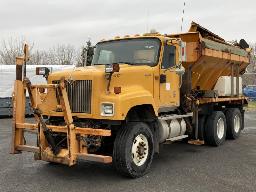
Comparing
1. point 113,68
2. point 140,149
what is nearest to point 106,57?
point 113,68

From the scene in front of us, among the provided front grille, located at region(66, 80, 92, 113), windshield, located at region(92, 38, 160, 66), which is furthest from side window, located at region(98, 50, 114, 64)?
front grille, located at region(66, 80, 92, 113)

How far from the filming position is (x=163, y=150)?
1113 cm

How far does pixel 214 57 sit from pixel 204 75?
63 centimetres

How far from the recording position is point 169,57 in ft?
30.6

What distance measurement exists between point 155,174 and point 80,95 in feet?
7.12

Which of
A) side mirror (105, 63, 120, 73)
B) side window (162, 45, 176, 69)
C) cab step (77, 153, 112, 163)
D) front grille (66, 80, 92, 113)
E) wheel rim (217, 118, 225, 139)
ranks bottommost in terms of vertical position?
cab step (77, 153, 112, 163)

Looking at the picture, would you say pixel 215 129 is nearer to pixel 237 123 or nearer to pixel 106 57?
pixel 237 123

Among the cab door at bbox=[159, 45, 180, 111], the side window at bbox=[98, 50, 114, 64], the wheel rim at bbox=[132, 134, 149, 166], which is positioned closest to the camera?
the wheel rim at bbox=[132, 134, 149, 166]

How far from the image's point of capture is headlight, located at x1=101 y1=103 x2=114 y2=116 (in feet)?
24.8

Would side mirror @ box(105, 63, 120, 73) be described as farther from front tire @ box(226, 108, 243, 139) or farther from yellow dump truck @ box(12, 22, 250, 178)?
front tire @ box(226, 108, 243, 139)

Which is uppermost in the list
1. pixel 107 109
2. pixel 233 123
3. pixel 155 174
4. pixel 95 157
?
pixel 107 109

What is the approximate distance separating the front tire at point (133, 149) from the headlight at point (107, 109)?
53 centimetres

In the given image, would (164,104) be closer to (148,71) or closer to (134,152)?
(148,71)

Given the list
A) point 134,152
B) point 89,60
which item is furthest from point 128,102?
point 89,60
